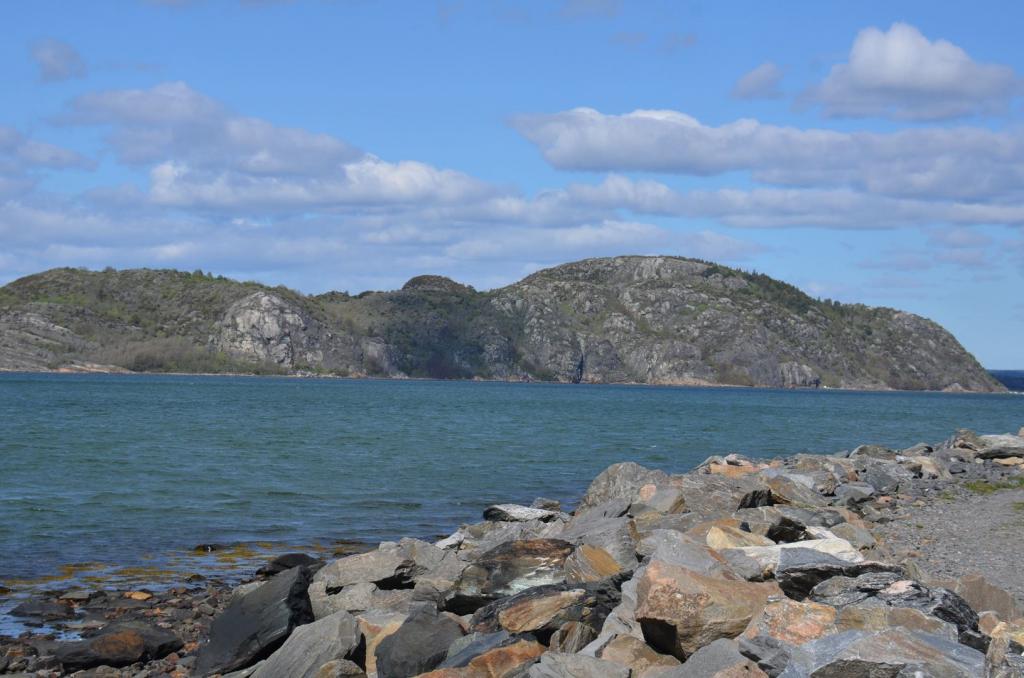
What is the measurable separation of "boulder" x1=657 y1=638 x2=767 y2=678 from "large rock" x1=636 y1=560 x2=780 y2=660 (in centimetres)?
56

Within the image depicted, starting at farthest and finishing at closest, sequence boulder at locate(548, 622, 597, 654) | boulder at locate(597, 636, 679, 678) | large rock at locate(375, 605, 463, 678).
→ large rock at locate(375, 605, 463, 678) < boulder at locate(548, 622, 597, 654) < boulder at locate(597, 636, 679, 678)

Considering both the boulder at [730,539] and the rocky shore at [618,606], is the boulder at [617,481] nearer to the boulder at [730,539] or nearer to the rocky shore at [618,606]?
the rocky shore at [618,606]

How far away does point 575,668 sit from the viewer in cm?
874

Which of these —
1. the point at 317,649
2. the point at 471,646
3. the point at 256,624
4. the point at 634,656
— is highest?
the point at 634,656

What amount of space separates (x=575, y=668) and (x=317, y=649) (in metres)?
3.29

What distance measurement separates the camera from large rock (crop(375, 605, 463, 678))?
10445mm

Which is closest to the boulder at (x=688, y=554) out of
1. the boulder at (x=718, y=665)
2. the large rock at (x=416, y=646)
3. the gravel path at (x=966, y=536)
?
the boulder at (x=718, y=665)

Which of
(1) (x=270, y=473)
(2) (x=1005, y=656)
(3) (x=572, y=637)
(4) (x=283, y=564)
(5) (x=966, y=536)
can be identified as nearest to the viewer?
(2) (x=1005, y=656)

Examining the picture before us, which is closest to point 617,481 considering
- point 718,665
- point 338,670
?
point 338,670

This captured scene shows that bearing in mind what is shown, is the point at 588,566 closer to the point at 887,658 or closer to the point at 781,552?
the point at 781,552

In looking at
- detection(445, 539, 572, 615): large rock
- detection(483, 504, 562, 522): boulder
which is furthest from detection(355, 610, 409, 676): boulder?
detection(483, 504, 562, 522): boulder

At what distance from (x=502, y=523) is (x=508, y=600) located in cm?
960

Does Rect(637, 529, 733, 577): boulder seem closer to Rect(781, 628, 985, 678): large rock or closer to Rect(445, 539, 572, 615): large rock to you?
Rect(445, 539, 572, 615): large rock

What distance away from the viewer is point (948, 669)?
7.63m
